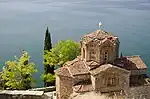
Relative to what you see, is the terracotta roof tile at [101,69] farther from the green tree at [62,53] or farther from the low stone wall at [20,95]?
the green tree at [62,53]

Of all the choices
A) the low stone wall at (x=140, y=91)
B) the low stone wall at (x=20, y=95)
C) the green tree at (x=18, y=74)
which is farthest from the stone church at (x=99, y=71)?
the green tree at (x=18, y=74)

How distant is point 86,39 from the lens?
16422 millimetres

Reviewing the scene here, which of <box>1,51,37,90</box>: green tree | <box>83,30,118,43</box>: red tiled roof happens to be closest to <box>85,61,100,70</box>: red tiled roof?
<box>83,30,118,43</box>: red tiled roof

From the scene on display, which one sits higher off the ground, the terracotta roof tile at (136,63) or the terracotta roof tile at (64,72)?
the terracotta roof tile at (136,63)

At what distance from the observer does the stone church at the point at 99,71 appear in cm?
1546

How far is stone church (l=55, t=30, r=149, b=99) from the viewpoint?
609 inches

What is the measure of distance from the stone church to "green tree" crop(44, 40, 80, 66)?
3.88m

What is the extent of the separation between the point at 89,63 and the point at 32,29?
1150 inches

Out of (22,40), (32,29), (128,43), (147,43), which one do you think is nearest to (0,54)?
(22,40)

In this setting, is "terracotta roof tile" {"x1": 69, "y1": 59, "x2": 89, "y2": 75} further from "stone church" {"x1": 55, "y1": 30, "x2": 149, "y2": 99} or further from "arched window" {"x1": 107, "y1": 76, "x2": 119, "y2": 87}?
"arched window" {"x1": 107, "y1": 76, "x2": 119, "y2": 87}

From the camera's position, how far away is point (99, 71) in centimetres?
1532

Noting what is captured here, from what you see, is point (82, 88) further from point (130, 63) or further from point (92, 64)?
point (130, 63)

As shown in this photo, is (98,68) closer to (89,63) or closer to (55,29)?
(89,63)

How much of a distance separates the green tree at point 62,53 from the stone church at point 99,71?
388 cm
